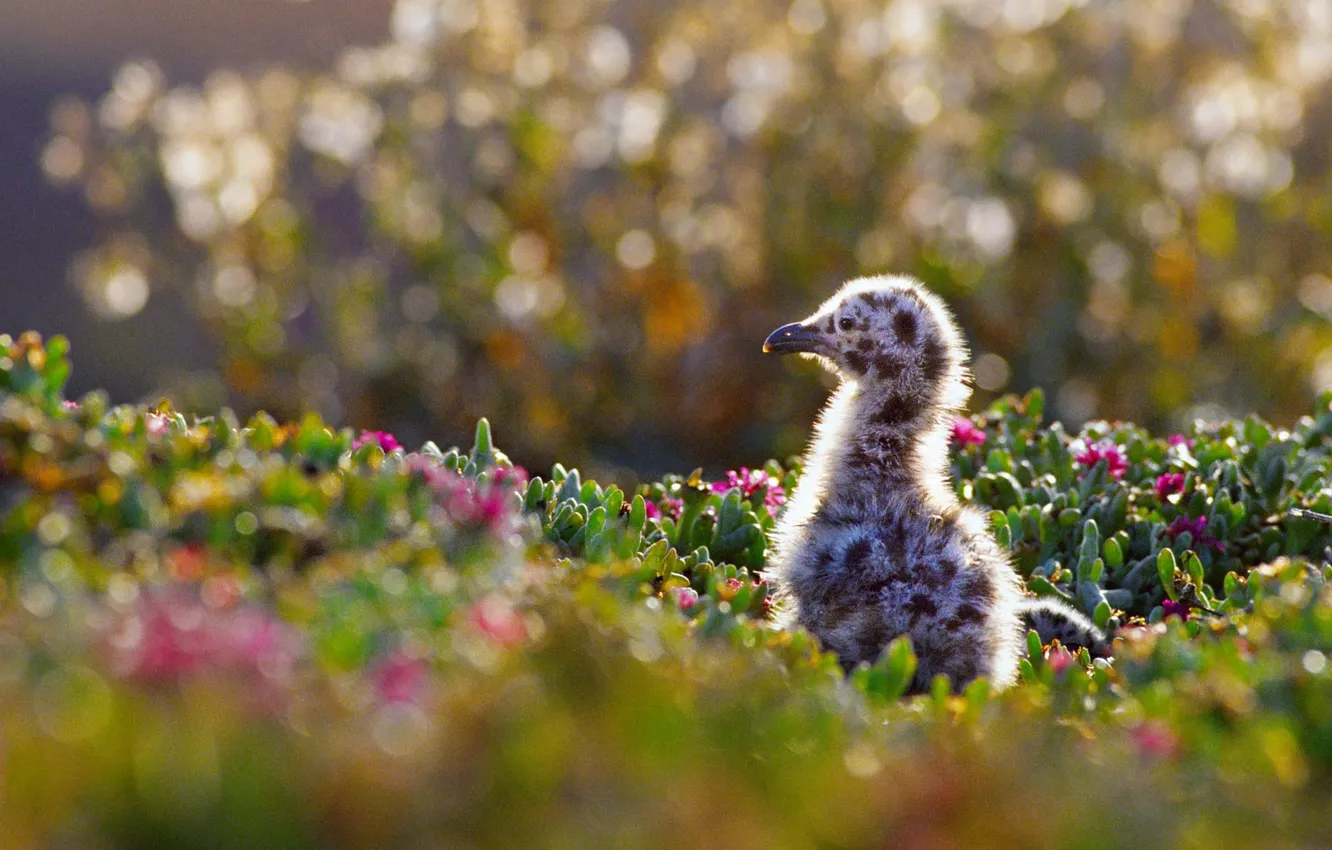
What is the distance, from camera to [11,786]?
2.21 m

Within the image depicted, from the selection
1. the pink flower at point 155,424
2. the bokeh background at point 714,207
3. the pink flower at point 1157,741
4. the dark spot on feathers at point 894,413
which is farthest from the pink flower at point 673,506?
the bokeh background at point 714,207

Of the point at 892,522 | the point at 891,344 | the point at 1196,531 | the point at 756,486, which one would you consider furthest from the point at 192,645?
the point at 1196,531

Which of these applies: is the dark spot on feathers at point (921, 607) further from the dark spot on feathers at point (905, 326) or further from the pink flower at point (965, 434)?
the pink flower at point (965, 434)

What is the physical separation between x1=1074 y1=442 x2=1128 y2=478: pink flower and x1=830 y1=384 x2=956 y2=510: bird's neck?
4.44 feet

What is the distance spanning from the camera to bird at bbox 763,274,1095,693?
488 cm

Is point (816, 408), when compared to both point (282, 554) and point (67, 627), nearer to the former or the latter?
point (282, 554)

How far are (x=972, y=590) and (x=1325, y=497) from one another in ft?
7.01

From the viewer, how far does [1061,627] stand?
5.33 meters

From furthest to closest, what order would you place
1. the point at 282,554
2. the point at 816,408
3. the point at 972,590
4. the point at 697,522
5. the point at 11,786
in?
the point at 816,408, the point at 697,522, the point at 972,590, the point at 282,554, the point at 11,786

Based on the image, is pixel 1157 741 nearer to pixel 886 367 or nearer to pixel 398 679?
pixel 398 679

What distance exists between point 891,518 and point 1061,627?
2.34 ft

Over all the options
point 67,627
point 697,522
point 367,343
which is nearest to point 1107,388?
point 367,343

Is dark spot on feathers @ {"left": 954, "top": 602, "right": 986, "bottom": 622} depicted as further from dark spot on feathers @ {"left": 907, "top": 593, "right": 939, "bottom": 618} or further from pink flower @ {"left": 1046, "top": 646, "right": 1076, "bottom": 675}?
pink flower @ {"left": 1046, "top": 646, "right": 1076, "bottom": 675}

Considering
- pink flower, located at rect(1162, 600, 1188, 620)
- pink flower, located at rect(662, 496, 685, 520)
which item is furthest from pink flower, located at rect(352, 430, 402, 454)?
pink flower, located at rect(1162, 600, 1188, 620)
